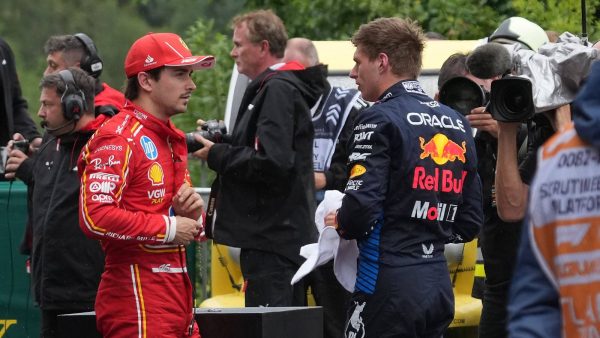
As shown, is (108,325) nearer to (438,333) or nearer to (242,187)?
(438,333)

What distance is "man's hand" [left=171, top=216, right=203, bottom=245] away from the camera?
5.66m

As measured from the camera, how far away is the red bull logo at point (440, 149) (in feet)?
19.1

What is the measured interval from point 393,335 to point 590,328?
2.51 metres

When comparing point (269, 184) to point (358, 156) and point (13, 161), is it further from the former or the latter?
point (358, 156)

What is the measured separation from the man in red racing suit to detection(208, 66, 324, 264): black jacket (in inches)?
69.2

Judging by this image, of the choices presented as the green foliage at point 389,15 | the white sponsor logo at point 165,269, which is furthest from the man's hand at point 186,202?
the green foliage at point 389,15

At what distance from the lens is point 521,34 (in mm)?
6824

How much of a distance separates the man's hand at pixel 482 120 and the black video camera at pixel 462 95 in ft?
0.13

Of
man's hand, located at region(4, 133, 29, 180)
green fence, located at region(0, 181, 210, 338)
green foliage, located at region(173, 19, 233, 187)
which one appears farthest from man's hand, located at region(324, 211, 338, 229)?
green foliage, located at region(173, 19, 233, 187)

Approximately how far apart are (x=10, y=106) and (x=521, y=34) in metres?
4.30

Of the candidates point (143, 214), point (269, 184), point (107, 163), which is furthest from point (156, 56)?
point (269, 184)

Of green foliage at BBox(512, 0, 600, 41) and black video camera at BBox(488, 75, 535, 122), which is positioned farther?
green foliage at BBox(512, 0, 600, 41)

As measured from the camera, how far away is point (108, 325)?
5.73m

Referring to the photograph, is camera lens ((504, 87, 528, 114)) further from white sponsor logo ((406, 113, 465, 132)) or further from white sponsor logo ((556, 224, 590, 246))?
white sponsor logo ((556, 224, 590, 246))
